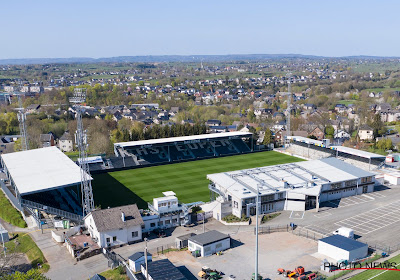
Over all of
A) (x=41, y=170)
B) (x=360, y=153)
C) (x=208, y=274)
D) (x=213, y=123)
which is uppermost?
(x=41, y=170)

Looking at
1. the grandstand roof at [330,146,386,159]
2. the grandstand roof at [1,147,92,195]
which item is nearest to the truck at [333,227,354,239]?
the grandstand roof at [330,146,386,159]

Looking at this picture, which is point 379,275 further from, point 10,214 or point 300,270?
point 10,214

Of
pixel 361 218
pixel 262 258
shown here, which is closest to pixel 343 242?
pixel 262 258

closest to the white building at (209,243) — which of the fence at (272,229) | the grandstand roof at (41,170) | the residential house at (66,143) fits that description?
the fence at (272,229)

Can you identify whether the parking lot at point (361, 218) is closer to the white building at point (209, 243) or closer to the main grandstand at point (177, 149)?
the white building at point (209, 243)

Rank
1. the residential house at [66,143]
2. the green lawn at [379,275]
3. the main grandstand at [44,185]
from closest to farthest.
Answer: the green lawn at [379,275] < the main grandstand at [44,185] < the residential house at [66,143]

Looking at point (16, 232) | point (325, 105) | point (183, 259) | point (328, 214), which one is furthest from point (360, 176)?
point (325, 105)

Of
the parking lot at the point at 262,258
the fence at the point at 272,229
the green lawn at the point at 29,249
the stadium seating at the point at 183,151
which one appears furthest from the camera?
the stadium seating at the point at 183,151
